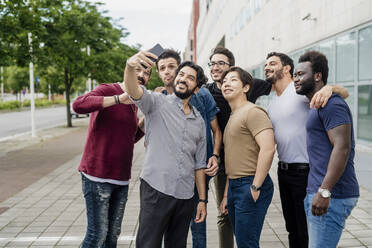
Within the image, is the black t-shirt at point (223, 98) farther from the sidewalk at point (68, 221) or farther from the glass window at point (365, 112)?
the glass window at point (365, 112)

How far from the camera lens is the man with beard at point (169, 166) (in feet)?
8.47

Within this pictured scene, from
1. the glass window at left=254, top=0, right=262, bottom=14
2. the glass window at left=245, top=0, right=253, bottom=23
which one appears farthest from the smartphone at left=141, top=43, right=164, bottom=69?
the glass window at left=245, top=0, right=253, bottom=23

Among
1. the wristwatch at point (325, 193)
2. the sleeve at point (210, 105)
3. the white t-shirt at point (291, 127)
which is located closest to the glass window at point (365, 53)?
the white t-shirt at point (291, 127)

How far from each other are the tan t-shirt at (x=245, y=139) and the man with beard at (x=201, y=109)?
19 cm

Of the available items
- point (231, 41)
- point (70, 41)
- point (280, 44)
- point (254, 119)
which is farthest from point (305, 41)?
point (231, 41)

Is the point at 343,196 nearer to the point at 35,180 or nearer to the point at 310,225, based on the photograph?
the point at 310,225

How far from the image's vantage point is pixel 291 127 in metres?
3.16

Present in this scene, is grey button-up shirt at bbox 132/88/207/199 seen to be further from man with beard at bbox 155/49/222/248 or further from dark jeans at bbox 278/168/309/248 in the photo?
dark jeans at bbox 278/168/309/248

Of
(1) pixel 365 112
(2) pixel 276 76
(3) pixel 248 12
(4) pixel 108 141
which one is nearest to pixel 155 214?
(4) pixel 108 141

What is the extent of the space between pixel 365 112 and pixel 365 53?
1.45m

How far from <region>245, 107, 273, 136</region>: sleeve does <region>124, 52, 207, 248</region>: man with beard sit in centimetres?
42

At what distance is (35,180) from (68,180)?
0.69 meters

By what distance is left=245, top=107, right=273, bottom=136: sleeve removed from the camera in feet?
9.23

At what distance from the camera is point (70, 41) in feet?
36.0
